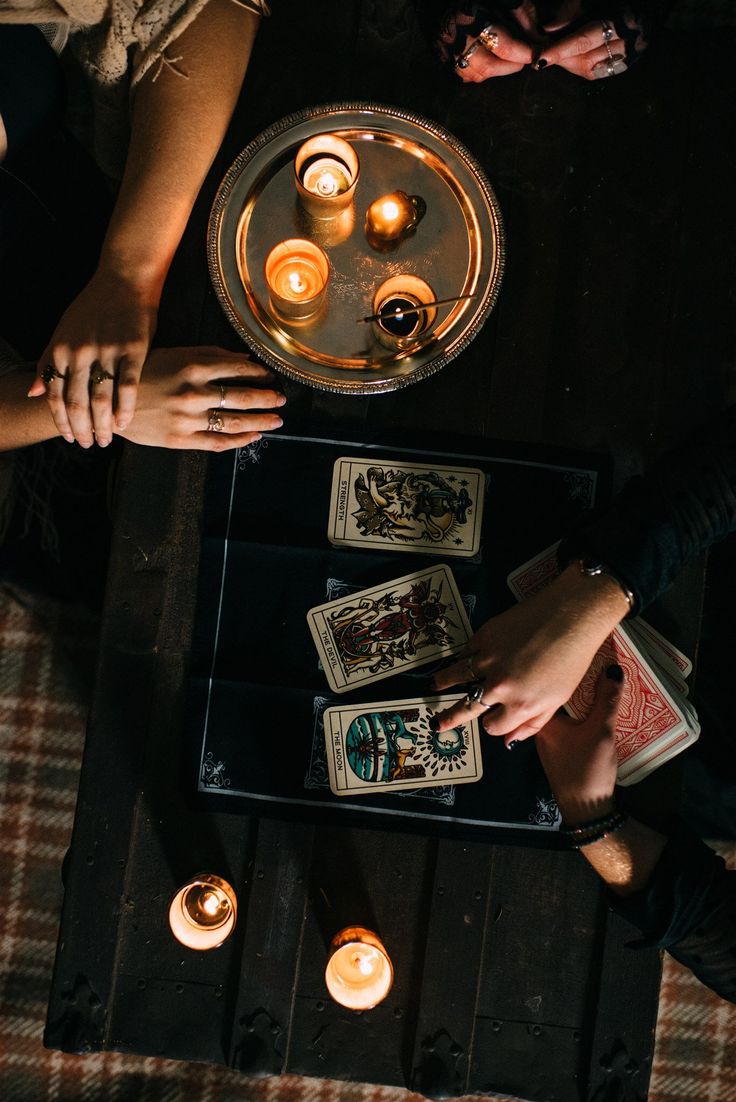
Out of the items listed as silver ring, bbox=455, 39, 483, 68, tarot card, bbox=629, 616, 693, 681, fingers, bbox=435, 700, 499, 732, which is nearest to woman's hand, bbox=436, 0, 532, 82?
silver ring, bbox=455, 39, 483, 68

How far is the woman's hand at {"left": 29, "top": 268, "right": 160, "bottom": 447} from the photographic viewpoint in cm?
150

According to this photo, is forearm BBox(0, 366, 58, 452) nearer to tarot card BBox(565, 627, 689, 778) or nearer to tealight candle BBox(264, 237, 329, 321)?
tealight candle BBox(264, 237, 329, 321)

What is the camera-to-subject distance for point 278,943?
1.68 meters

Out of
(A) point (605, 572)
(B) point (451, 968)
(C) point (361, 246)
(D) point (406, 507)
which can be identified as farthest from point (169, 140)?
(B) point (451, 968)

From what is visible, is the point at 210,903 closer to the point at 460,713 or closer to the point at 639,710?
the point at 460,713

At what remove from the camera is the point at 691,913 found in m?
1.52

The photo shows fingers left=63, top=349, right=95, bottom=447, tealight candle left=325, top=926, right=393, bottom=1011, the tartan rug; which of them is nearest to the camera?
fingers left=63, top=349, right=95, bottom=447

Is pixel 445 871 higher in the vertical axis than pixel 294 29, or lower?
lower

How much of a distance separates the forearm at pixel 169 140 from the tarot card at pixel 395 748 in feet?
3.39

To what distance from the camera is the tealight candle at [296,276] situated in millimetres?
1606

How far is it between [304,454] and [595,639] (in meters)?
0.75

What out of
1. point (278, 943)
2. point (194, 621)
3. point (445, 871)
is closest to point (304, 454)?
point (194, 621)

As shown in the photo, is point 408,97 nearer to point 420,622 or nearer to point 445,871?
point 420,622

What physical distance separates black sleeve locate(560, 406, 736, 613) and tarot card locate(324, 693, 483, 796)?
46cm
